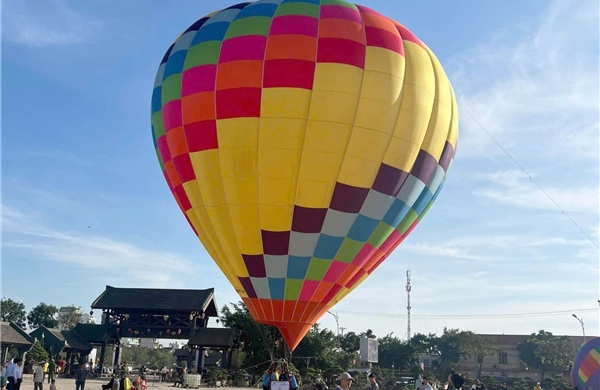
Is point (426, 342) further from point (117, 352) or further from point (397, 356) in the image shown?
point (117, 352)

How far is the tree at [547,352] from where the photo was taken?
68188 millimetres

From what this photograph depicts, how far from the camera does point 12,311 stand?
9006 cm

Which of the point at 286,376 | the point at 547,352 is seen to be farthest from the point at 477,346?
the point at 286,376

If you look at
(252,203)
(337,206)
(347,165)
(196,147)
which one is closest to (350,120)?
(347,165)

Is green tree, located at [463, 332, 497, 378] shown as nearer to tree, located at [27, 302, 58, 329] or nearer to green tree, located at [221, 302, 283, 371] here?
green tree, located at [221, 302, 283, 371]

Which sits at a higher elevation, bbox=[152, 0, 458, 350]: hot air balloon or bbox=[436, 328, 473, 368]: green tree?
bbox=[152, 0, 458, 350]: hot air balloon

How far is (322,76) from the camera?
13.4 m

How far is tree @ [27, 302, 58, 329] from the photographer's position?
84375 mm

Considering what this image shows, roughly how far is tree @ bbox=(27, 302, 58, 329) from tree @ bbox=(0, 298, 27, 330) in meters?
2.78

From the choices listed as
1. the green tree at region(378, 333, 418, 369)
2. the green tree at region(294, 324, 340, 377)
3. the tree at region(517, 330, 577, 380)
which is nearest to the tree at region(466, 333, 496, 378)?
the tree at region(517, 330, 577, 380)

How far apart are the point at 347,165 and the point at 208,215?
3792 millimetres

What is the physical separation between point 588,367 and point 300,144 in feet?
57.5

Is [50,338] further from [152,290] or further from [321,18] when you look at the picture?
[321,18]

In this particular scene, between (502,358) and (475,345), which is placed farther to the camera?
(502,358)
